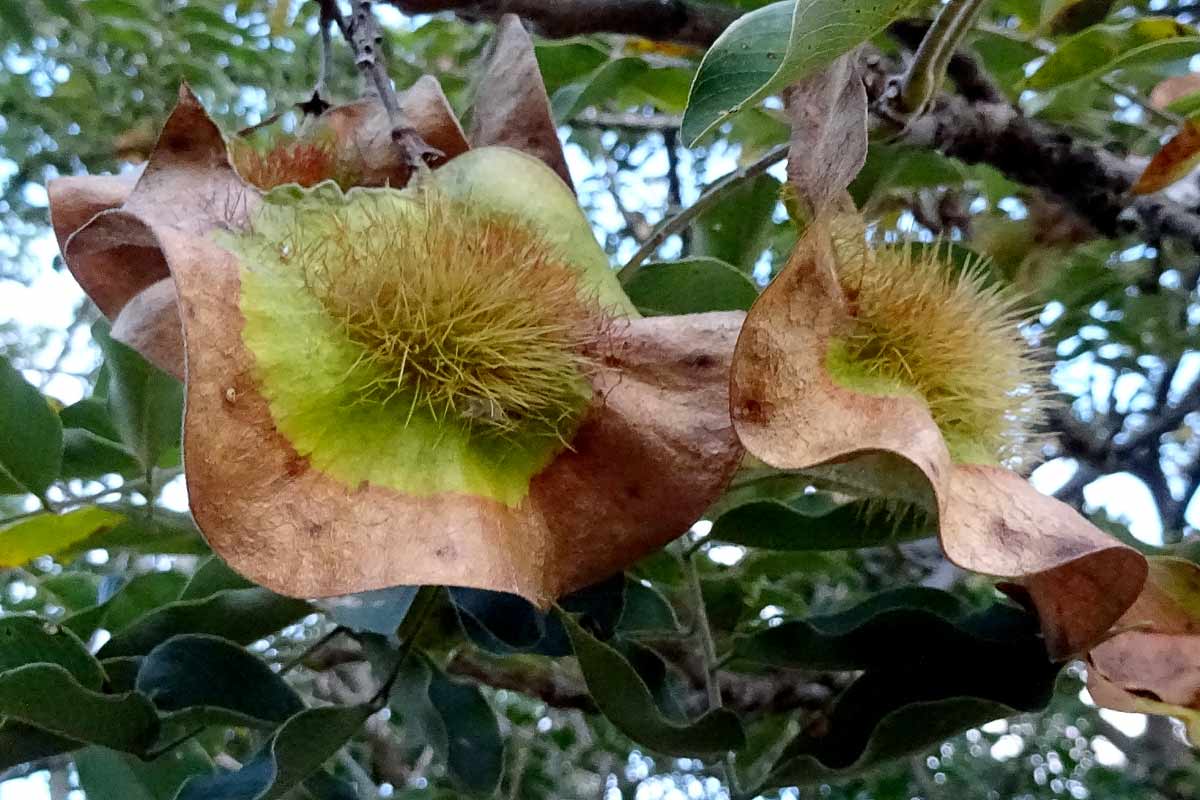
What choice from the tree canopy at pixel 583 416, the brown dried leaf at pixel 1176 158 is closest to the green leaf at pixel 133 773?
the tree canopy at pixel 583 416

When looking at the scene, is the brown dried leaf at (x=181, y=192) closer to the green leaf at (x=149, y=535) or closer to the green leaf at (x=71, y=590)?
the green leaf at (x=149, y=535)

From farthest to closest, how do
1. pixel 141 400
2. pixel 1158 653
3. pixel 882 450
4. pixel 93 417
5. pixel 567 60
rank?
pixel 567 60 < pixel 93 417 < pixel 141 400 < pixel 1158 653 < pixel 882 450

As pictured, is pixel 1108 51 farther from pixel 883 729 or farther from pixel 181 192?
pixel 181 192

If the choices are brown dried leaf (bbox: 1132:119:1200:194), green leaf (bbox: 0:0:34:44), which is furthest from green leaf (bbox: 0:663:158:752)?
green leaf (bbox: 0:0:34:44)

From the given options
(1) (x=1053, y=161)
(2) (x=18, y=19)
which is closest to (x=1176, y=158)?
(1) (x=1053, y=161)

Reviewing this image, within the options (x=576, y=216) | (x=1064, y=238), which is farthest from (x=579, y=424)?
(x=1064, y=238)
